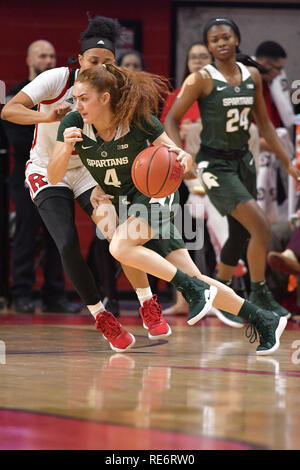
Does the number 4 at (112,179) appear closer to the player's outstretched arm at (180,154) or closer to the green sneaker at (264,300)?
the player's outstretched arm at (180,154)

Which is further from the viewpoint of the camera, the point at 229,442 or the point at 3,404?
the point at 3,404

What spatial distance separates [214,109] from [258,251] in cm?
98

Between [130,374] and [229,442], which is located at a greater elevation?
[229,442]

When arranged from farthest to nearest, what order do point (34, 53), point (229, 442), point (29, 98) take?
point (34, 53), point (29, 98), point (229, 442)

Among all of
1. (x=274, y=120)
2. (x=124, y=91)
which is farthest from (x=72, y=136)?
(x=274, y=120)

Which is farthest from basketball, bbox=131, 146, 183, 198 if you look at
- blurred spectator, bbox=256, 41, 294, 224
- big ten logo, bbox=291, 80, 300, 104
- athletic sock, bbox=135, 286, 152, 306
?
big ten logo, bbox=291, 80, 300, 104

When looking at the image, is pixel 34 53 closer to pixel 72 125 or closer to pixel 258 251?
pixel 258 251

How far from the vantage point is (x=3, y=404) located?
299 centimetres

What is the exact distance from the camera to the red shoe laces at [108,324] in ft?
14.4

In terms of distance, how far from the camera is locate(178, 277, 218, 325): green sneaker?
4.10 m

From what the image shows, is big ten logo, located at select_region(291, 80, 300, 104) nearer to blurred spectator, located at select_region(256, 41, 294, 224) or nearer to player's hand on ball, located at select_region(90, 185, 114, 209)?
blurred spectator, located at select_region(256, 41, 294, 224)
